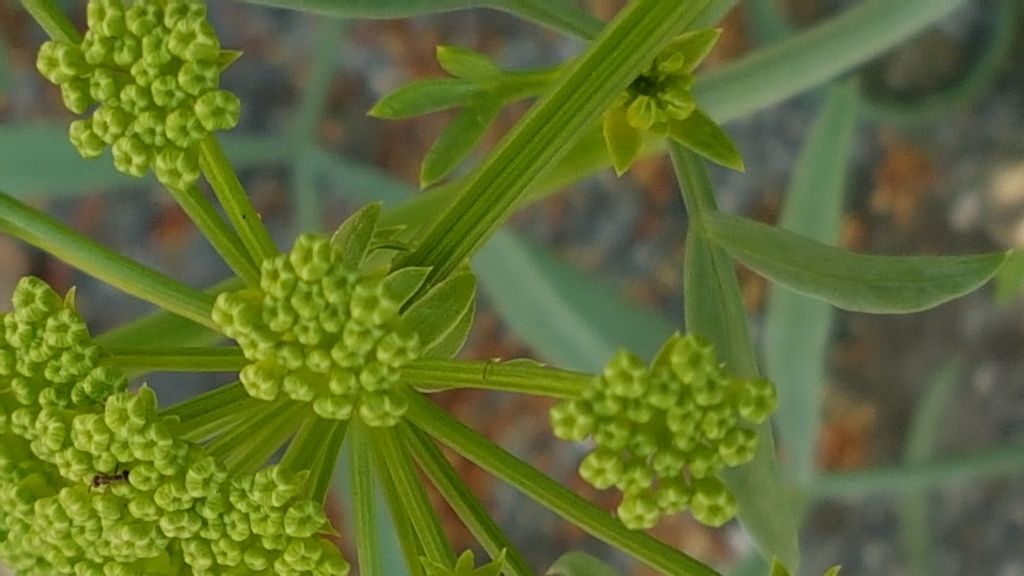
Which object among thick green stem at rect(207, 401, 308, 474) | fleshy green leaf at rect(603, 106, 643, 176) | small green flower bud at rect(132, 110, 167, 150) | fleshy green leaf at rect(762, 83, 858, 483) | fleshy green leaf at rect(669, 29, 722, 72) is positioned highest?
fleshy green leaf at rect(762, 83, 858, 483)

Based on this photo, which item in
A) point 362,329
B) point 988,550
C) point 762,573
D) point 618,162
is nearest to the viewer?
point 362,329

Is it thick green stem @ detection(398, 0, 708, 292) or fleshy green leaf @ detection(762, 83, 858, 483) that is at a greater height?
fleshy green leaf @ detection(762, 83, 858, 483)

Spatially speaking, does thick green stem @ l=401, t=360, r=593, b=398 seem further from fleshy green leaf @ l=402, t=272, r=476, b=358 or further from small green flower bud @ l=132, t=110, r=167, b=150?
small green flower bud @ l=132, t=110, r=167, b=150

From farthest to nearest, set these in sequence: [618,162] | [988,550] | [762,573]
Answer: [988,550] → [762,573] → [618,162]

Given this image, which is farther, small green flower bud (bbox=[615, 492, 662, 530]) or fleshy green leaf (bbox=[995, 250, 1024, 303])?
fleshy green leaf (bbox=[995, 250, 1024, 303])

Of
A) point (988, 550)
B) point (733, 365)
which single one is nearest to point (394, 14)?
point (733, 365)

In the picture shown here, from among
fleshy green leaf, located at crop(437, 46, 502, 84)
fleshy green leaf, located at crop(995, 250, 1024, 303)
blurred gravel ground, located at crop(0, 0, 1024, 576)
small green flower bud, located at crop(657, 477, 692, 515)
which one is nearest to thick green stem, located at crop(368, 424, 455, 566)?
small green flower bud, located at crop(657, 477, 692, 515)

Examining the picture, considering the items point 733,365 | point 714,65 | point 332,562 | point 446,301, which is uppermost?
point 714,65

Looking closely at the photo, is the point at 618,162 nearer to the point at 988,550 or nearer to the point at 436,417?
the point at 436,417
